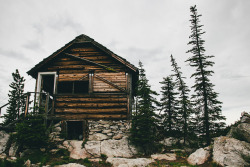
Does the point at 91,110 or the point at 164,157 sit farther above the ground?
the point at 91,110

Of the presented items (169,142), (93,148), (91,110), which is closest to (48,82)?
(91,110)

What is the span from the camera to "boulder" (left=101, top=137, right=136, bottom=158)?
10261 millimetres

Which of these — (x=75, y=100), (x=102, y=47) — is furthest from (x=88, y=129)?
(x=102, y=47)

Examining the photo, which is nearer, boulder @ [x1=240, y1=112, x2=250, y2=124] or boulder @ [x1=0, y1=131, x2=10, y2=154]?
boulder @ [x1=0, y1=131, x2=10, y2=154]

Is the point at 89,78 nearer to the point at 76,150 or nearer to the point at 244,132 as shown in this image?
the point at 76,150

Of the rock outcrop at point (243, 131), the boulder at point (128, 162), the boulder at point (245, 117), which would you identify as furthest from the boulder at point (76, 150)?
the boulder at point (245, 117)

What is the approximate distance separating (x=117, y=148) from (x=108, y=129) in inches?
64.0

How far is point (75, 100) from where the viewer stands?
1270cm

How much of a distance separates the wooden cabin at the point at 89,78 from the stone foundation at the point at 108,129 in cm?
43

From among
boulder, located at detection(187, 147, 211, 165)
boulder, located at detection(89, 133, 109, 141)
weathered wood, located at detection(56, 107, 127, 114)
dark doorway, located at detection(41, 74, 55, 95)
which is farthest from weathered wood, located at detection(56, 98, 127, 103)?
boulder, located at detection(187, 147, 211, 165)

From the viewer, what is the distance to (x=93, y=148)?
1048cm

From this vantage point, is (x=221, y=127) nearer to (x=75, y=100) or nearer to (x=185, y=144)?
(x=185, y=144)

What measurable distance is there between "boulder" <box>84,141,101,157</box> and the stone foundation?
54 centimetres

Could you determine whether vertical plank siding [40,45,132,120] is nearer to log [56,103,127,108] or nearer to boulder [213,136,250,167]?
log [56,103,127,108]
